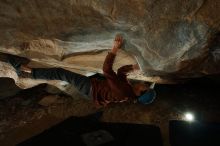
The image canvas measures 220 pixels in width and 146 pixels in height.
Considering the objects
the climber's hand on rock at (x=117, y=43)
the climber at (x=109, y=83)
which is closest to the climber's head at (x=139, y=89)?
the climber at (x=109, y=83)

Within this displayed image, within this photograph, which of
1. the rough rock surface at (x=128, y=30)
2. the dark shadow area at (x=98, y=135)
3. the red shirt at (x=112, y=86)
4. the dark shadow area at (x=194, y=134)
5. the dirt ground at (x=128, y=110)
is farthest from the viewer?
the dirt ground at (x=128, y=110)

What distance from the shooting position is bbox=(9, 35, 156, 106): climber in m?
3.62

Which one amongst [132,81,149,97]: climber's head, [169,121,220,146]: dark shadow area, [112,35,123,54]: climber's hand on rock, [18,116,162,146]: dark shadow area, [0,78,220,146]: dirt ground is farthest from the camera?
[0,78,220,146]: dirt ground

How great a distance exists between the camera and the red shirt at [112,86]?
3593 mm

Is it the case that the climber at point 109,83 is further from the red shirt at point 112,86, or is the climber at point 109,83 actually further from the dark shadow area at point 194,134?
the dark shadow area at point 194,134

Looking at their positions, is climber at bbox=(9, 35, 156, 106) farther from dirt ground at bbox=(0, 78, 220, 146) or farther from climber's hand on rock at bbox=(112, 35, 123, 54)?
dirt ground at bbox=(0, 78, 220, 146)

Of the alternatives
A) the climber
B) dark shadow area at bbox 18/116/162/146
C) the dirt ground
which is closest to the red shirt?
the climber

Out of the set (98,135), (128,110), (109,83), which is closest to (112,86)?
(109,83)

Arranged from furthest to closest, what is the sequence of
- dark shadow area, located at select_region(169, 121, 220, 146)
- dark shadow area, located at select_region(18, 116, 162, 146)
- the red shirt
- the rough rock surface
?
dark shadow area, located at select_region(18, 116, 162, 146), dark shadow area, located at select_region(169, 121, 220, 146), the red shirt, the rough rock surface

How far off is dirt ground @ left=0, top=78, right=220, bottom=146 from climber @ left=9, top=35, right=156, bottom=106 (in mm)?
1028

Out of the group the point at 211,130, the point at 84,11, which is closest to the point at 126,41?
the point at 84,11

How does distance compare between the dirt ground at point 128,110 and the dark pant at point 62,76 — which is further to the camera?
the dirt ground at point 128,110

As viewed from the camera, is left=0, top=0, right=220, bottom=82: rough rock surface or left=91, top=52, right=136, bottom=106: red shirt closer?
left=0, top=0, right=220, bottom=82: rough rock surface

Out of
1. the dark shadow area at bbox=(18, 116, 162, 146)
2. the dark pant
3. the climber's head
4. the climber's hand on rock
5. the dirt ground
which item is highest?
the climber's hand on rock
